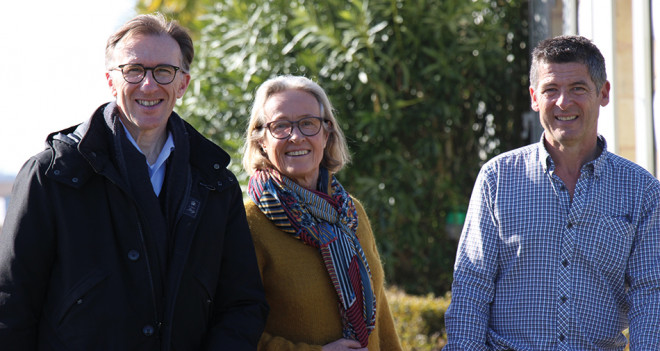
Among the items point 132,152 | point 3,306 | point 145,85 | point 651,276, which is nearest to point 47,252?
point 3,306

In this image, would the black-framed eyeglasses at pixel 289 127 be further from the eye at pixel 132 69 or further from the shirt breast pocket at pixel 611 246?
the shirt breast pocket at pixel 611 246

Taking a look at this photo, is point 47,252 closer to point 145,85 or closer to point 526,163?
point 145,85

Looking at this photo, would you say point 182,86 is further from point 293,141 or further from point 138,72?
point 293,141

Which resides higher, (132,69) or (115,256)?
(132,69)

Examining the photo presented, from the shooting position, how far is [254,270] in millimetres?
2754

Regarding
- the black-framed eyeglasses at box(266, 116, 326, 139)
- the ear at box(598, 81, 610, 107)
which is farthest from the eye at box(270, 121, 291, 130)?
the ear at box(598, 81, 610, 107)

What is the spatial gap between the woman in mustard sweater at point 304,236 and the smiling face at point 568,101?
887 mm

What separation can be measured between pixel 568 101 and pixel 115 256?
176 centimetres

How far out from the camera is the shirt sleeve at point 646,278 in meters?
2.79

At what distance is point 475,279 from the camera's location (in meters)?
3.01

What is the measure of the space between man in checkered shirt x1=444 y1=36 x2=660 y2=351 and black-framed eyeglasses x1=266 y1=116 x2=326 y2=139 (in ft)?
2.52

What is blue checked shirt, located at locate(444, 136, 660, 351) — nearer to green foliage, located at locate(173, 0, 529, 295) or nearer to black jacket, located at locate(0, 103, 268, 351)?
black jacket, located at locate(0, 103, 268, 351)

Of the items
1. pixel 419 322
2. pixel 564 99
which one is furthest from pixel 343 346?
pixel 419 322

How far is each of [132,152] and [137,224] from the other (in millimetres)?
258
